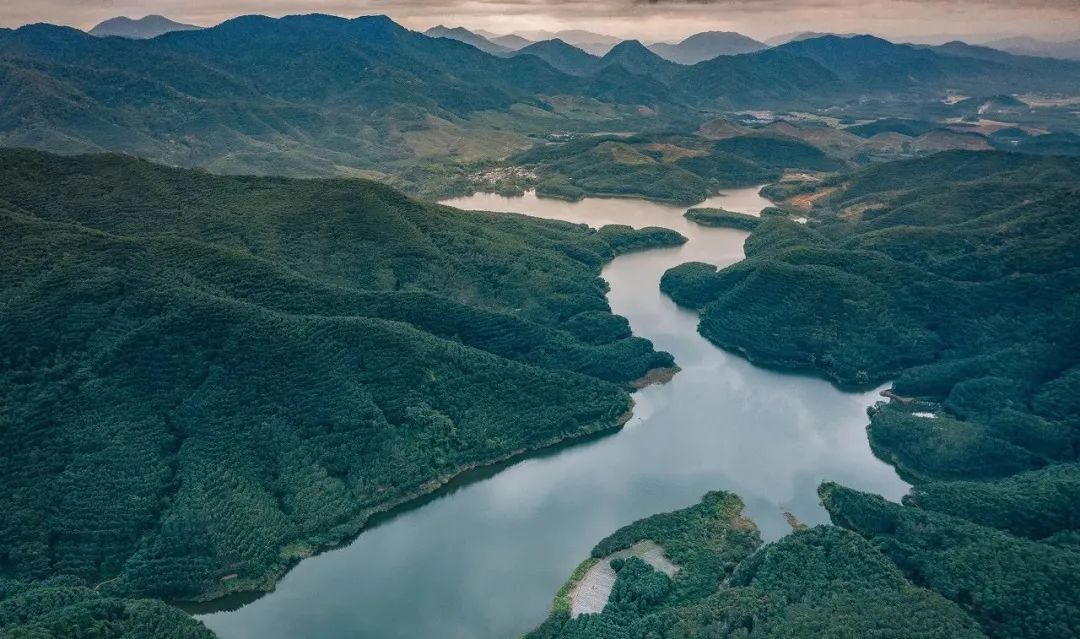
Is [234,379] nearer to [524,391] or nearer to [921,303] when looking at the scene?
[524,391]

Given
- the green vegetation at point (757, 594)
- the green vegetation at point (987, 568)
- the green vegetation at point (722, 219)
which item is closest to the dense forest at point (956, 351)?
the green vegetation at point (987, 568)

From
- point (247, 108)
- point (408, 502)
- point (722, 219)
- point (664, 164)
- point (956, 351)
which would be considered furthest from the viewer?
point (247, 108)

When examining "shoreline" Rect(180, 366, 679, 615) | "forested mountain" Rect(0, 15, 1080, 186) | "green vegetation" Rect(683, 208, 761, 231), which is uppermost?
"forested mountain" Rect(0, 15, 1080, 186)

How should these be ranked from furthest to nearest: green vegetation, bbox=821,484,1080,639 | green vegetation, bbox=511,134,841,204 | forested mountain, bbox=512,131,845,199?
forested mountain, bbox=512,131,845,199 → green vegetation, bbox=511,134,841,204 → green vegetation, bbox=821,484,1080,639

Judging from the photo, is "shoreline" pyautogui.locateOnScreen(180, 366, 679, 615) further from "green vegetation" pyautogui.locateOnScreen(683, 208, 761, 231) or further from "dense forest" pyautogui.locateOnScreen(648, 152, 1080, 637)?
"green vegetation" pyautogui.locateOnScreen(683, 208, 761, 231)

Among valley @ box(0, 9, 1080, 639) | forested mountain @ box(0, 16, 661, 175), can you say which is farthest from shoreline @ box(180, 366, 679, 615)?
forested mountain @ box(0, 16, 661, 175)

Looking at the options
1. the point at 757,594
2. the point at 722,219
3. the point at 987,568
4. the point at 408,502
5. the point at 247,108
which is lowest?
the point at 408,502

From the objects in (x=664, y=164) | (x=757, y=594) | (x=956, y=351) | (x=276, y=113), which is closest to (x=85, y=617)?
(x=757, y=594)

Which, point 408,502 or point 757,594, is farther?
point 408,502
